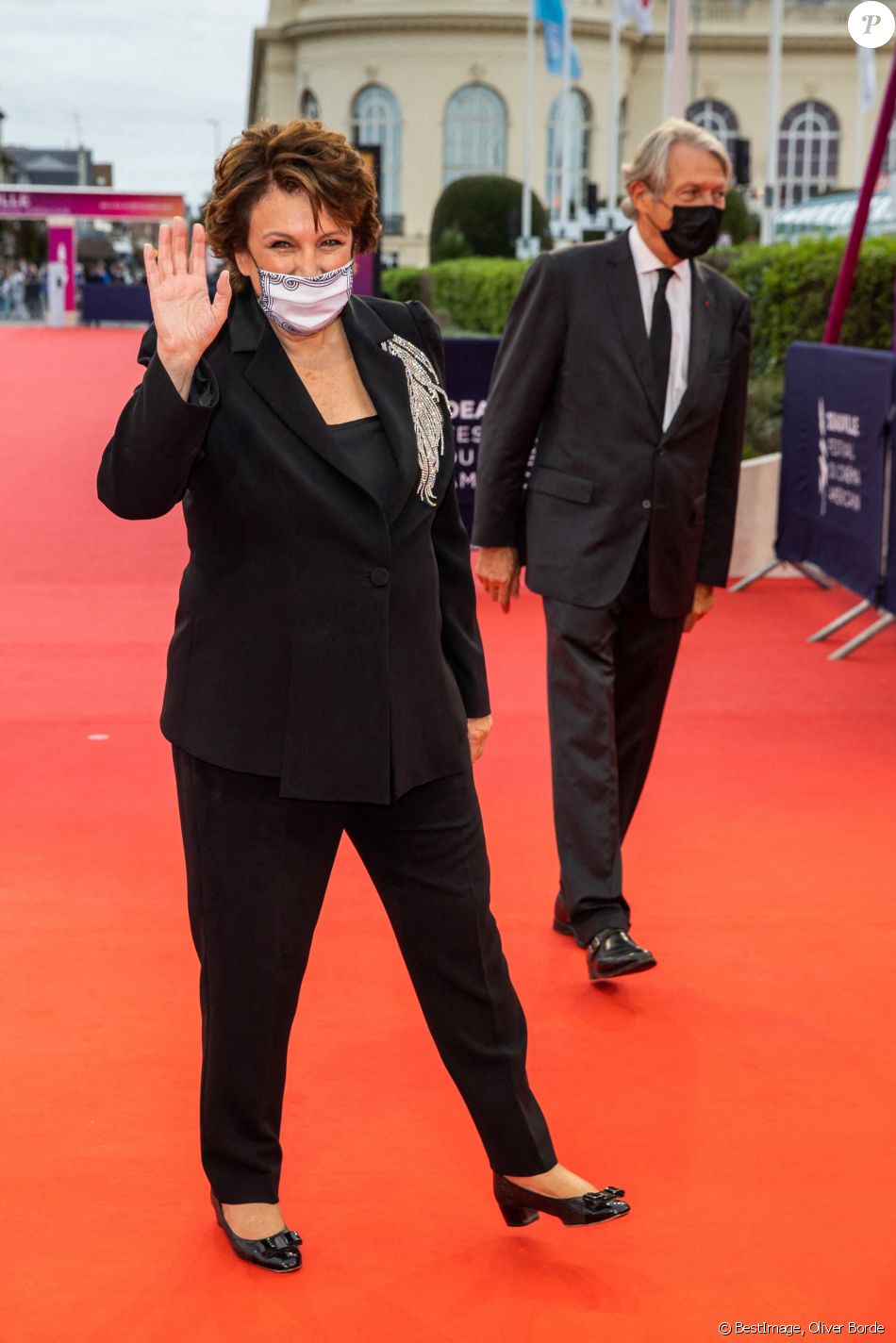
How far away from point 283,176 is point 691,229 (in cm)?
202

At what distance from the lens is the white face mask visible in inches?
121

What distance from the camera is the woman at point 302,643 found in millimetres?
3068

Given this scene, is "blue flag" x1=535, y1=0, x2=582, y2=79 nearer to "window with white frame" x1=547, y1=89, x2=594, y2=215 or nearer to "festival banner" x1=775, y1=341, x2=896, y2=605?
"festival banner" x1=775, y1=341, x2=896, y2=605

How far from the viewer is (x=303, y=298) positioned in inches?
122

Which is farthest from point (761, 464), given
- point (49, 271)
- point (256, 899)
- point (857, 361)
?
point (49, 271)

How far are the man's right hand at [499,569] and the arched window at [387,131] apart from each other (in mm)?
67416

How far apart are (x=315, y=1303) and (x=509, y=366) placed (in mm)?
2580

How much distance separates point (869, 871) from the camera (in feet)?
19.2

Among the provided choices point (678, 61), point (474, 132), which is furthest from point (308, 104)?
point (678, 61)

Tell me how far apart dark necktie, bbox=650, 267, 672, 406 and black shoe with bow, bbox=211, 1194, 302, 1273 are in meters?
2.44

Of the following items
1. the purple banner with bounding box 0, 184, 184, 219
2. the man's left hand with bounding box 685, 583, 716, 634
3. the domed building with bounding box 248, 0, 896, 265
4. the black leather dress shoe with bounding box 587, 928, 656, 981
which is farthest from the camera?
the domed building with bounding box 248, 0, 896, 265

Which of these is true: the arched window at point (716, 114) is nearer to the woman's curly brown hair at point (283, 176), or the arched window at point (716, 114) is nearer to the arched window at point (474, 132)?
the arched window at point (474, 132)

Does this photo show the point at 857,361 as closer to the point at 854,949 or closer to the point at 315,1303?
the point at 854,949

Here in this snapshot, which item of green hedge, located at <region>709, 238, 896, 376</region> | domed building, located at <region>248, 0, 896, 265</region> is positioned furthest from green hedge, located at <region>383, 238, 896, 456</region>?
domed building, located at <region>248, 0, 896, 265</region>
